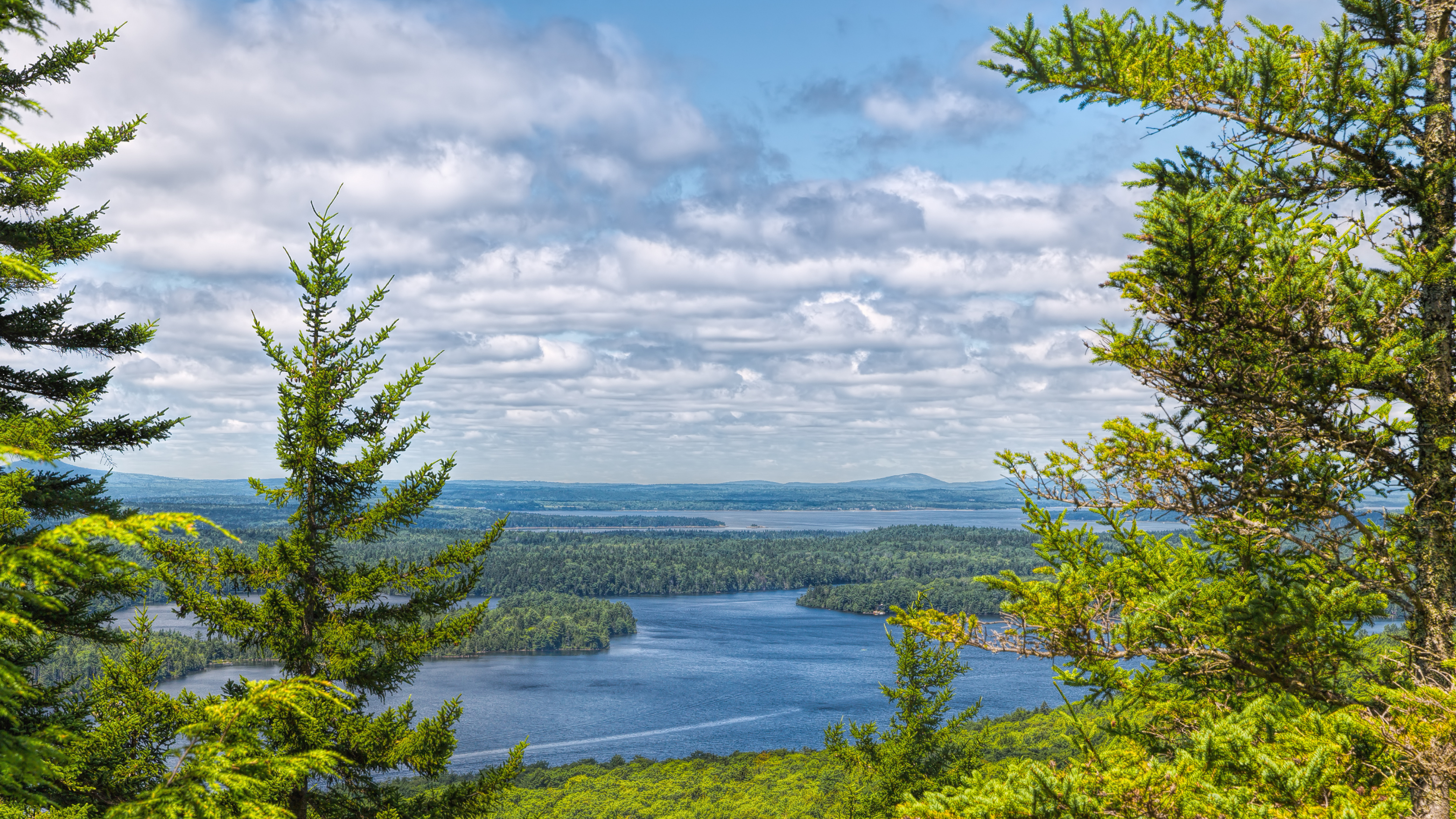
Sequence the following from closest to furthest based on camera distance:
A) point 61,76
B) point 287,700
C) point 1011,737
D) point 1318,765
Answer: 1. point 287,700
2. point 1318,765
3. point 61,76
4. point 1011,737

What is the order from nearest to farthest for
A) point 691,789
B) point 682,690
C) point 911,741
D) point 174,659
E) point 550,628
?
1. point 911,741
2. point 691,789
3. point 682,690
4. point 174,659
5. point 550,628

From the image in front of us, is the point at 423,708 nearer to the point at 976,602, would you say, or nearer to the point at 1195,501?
the point at 1195,501

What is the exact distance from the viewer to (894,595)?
160 metres

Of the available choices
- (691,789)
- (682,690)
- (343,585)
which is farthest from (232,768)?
(682,690)

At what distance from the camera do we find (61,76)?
10.1 meters

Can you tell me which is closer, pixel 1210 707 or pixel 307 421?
pixel 1210 707

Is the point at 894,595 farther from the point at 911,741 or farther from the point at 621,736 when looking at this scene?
the point at 911,741

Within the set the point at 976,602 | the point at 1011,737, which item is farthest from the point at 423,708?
the point at 976,602

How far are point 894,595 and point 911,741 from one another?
144336 millimetres

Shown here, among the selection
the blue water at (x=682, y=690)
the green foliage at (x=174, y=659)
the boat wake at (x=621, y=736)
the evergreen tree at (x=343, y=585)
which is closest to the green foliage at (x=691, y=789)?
the boat wake at (x=621, y=736)

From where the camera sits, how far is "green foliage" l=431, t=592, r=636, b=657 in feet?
416

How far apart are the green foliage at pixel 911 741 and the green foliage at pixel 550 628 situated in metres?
104

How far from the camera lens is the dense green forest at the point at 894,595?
141 meters

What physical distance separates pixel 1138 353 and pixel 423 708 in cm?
8332
